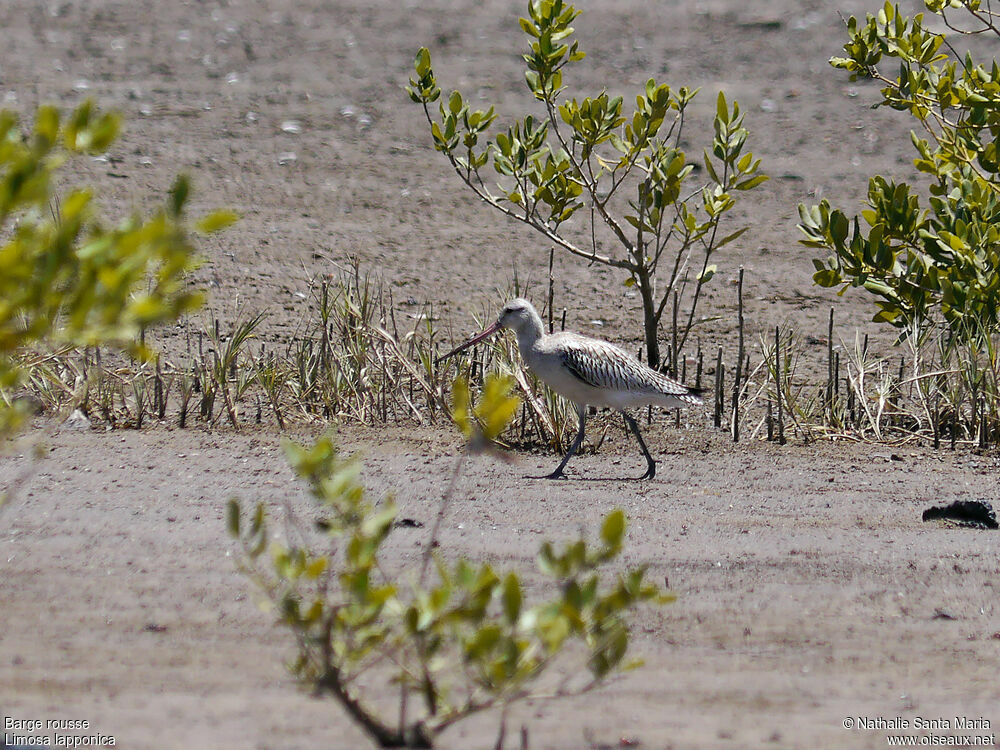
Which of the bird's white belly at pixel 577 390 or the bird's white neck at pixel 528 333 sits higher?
the bird's white neck at pixel 528 333

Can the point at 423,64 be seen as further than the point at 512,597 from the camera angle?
Yes

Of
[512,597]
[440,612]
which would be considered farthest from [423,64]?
[512,597]

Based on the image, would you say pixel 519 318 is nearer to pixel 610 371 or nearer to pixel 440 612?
pixel 610 371

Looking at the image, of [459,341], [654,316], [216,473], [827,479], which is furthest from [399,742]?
[459,341]

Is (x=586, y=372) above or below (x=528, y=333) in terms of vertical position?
below

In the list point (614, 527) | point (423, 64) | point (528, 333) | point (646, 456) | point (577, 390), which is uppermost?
point (423, 64)

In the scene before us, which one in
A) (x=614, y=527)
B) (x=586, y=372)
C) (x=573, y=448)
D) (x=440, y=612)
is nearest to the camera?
(x=614, y=527)

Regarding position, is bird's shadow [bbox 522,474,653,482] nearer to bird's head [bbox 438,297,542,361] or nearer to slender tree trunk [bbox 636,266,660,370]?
bird's head [bbox 438,297,542,361]

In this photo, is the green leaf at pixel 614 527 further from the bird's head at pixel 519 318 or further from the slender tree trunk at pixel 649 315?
the slender tree trunk at pixel 649 315

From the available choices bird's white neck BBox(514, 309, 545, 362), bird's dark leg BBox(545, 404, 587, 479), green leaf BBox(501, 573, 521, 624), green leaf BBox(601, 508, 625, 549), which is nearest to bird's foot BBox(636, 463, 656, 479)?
bird's dark leg BBox(545, 404, 587, 479)

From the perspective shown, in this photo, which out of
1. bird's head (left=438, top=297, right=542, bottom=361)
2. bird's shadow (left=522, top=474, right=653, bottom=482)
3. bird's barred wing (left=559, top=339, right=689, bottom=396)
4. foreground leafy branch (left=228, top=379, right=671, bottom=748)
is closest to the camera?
foreground leafy branch (left=228, top=379, right=671, bottom=748)

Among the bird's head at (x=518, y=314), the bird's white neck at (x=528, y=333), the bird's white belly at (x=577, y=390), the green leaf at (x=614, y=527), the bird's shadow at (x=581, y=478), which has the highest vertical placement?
the bird's head at (x=518, y=314)

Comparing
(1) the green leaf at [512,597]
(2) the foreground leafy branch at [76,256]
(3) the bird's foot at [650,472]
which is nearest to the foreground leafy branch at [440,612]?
(1) the green leaf at [512,597]

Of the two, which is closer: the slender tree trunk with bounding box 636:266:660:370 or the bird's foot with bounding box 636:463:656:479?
the bird's foot with bounding box 636:463:656:479
